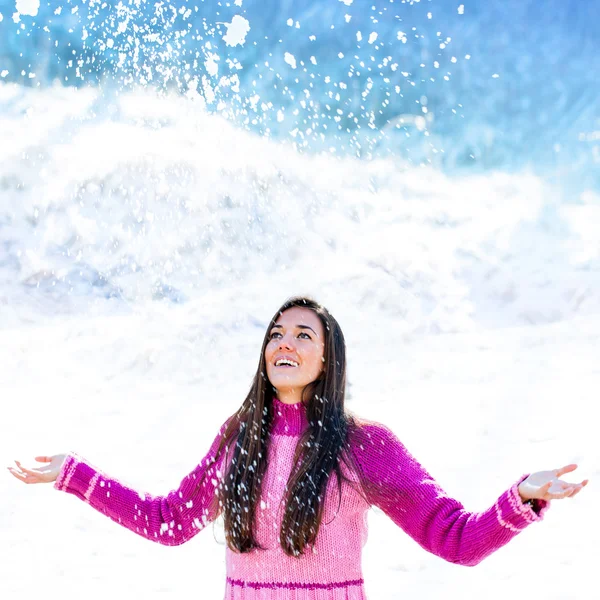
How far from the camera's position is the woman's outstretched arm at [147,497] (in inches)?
79.0

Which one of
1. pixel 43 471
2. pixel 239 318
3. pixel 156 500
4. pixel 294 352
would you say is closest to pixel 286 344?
pixel 294 352

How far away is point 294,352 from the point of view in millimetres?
1991

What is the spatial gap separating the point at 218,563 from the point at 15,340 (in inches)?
177

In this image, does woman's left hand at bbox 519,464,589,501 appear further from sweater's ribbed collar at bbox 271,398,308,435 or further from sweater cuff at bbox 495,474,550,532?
sweater's ribbed collar at bbox 271,398,308,435

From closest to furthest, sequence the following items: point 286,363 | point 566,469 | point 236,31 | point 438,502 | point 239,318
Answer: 1. point 566,469
2. point 438,502
3. point 286,363
4. point 239,318
5. point 236,31

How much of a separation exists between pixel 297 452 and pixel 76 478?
47 cm

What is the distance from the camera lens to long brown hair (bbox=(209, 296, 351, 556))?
6.04ft

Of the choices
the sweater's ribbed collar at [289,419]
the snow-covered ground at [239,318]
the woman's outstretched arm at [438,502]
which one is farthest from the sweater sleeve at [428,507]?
the snow-covered ground at [239,318]

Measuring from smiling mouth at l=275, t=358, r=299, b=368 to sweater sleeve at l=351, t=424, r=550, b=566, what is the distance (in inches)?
7.1


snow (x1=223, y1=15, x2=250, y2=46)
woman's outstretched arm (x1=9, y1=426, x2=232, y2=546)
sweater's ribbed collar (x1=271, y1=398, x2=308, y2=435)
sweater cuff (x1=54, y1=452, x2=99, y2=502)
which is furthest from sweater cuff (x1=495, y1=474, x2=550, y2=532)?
snow (x1=223, y1=15, x2=250, y2=46)

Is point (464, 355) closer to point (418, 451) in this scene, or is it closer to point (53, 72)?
point (418, 451)

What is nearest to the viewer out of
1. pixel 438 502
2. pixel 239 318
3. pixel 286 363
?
pixel 438 502

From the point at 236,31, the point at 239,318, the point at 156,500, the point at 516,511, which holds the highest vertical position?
the point at 236,31

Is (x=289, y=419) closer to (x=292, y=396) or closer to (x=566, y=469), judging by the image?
(x=292, y=396)
